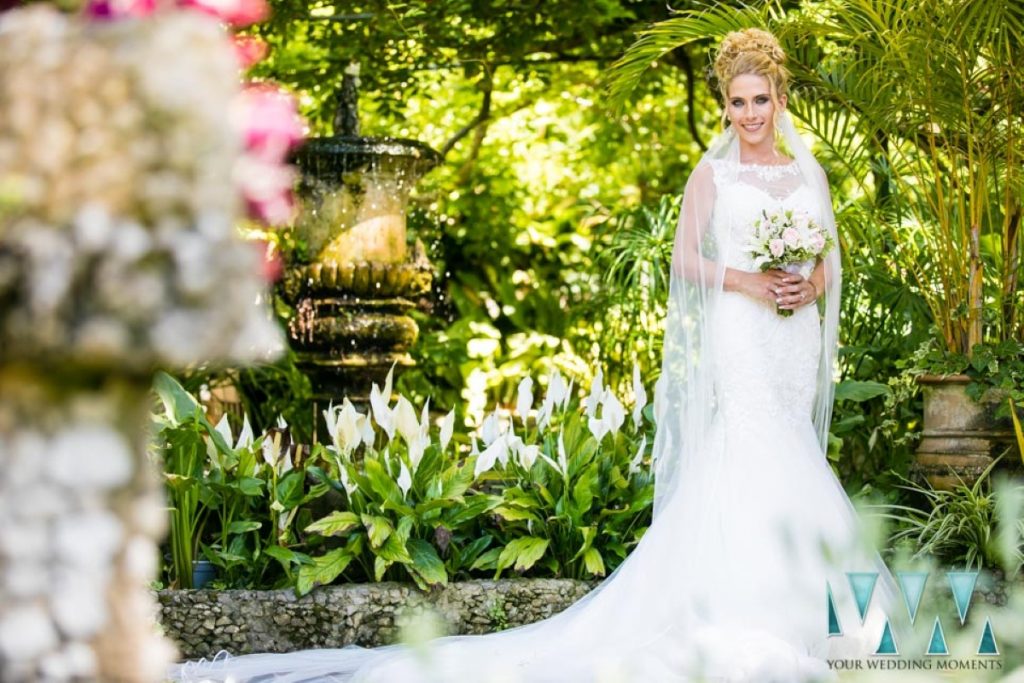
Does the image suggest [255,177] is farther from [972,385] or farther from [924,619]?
[972,385]

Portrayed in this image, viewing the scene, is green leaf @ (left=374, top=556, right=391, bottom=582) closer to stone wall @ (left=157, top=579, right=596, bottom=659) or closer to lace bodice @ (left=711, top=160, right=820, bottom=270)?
stone wall @ (left=157, top=579, right=596, bottom=659)

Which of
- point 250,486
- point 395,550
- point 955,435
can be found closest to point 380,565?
point 395,550

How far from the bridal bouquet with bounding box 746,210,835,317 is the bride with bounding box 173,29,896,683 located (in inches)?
2.6

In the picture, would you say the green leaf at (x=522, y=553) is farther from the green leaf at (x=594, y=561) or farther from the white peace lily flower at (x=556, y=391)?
the white peace lily flower at (x=556, y=391)

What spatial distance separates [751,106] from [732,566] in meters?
1.72

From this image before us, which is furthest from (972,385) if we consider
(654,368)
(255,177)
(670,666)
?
(255,177)

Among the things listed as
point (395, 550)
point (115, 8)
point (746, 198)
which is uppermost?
point (115, 8)

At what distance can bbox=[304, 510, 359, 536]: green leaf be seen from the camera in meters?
4.90

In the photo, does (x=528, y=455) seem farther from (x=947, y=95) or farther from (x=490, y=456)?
(x=947, y=95)

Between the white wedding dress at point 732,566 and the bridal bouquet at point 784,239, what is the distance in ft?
0.32

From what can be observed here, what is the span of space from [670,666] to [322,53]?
22.6 feet

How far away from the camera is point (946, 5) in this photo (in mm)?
5504

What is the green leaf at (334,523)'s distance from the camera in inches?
193

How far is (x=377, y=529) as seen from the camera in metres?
4.83
